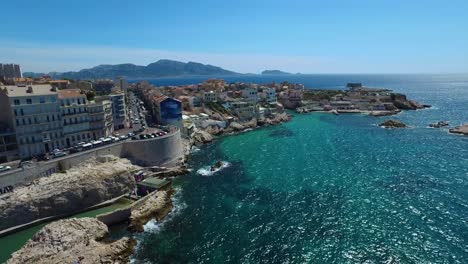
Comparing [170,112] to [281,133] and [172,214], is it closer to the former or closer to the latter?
[281,133]

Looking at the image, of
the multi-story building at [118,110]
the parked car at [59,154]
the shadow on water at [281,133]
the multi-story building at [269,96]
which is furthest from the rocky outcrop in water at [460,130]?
the parked car at [59,154]

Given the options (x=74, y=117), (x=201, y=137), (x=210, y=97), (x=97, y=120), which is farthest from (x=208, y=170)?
(x=210, y=97)

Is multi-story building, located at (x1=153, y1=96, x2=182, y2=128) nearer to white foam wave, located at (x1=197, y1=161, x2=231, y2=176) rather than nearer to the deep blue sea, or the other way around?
the deep blue sea

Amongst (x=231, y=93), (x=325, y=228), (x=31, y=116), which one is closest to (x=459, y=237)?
(x=325, y=228)

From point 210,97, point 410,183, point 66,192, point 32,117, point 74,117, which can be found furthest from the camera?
point 210,97

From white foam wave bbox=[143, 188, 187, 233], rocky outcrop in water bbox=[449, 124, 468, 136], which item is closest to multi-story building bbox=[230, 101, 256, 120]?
rocky outcrop in water bbox=[449, 124, 468, 136]

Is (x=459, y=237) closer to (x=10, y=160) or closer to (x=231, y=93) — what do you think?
(x=10, y=160)

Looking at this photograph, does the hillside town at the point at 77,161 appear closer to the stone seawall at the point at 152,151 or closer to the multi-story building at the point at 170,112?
the stone seawall at the point at 152,151
